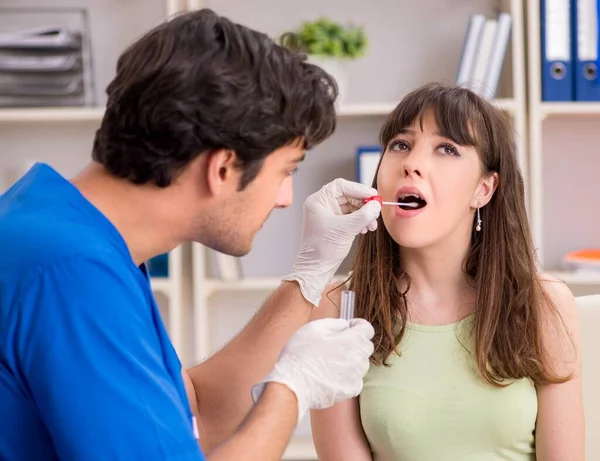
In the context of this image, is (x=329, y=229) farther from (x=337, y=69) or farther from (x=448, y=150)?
(x=337, y=69)

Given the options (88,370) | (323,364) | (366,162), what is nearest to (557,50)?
(366,162)

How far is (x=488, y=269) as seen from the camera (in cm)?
167

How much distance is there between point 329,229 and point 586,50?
1.32m

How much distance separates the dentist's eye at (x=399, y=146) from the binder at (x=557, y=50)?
109 centimetres

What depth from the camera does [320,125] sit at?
122cm

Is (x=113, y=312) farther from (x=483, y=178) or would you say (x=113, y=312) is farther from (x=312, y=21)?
(x=312, y=21)

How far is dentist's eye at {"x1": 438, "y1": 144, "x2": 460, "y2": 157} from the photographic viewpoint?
5.39 feet

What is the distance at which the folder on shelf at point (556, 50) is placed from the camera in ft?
8.39

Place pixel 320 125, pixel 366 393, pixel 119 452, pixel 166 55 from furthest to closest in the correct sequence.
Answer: pixel 366 393, pixel 320 125, pixel 166 55, pixel 119 452

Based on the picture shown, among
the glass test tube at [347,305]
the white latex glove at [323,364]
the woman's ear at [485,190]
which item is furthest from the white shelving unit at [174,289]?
the white latex glove at [323,364]

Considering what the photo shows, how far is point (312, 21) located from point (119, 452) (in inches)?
81.1

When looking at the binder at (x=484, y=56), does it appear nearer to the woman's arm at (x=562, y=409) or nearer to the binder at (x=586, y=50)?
the binder at (x=586, y=50)

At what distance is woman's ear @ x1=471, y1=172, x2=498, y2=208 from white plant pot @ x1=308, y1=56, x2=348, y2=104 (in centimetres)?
101

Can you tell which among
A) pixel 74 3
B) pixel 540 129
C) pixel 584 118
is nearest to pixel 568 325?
pixel 540 129
